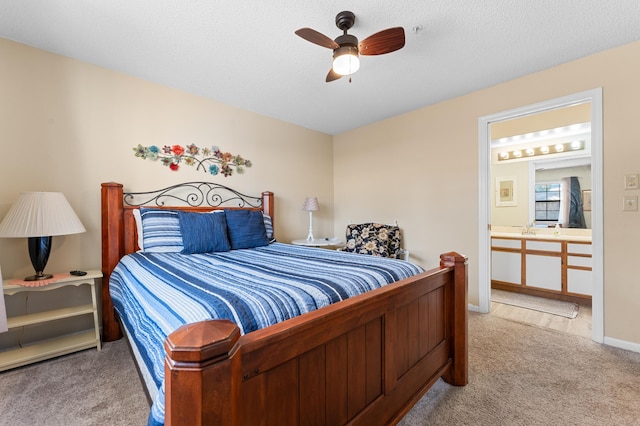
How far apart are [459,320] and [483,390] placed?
451 mm

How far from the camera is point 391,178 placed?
3.88 metres

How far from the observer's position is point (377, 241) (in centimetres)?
361

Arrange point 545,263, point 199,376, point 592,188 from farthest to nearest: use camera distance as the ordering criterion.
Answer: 1. point 545,263
2. point 592,188
3. point 199,376

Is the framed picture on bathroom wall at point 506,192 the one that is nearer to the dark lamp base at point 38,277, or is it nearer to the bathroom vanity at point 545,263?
the bathroom vanity at point 545,263

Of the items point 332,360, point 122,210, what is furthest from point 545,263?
point 122,210

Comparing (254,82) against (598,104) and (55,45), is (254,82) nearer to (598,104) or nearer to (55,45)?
(55,45)

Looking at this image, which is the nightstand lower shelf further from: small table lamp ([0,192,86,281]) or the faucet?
the faucet

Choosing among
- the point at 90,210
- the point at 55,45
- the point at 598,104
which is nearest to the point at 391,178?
the point at 598,104

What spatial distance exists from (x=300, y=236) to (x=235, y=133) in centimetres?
173

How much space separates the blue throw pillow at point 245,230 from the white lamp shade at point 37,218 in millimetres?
1171

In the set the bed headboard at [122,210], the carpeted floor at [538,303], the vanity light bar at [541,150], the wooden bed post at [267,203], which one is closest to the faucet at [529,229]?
the carpeted floor at [538,303]

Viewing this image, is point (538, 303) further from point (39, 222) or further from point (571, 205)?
point (39, 222)

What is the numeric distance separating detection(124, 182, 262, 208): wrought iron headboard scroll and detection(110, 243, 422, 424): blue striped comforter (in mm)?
835

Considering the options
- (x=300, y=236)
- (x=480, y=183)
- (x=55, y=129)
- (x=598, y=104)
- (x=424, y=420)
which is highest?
(x=598, y=104)
